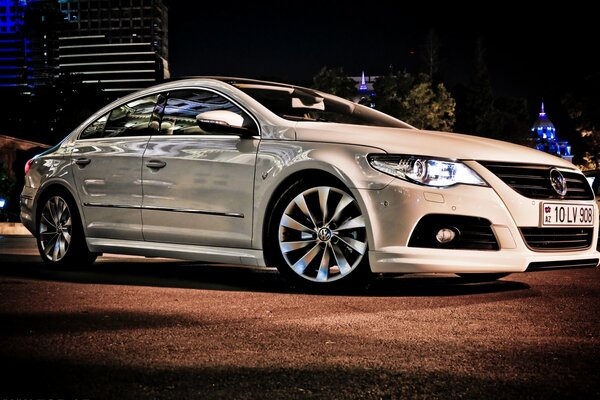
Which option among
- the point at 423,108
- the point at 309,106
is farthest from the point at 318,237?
the point at 423,108

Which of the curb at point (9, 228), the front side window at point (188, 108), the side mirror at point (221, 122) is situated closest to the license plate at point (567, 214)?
the side mirror at point (221, 122)

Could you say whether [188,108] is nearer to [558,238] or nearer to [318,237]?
[318,237]

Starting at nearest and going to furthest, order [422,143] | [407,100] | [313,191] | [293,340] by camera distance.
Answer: [293,340]
[422,143]
[313,191]
[407,100]

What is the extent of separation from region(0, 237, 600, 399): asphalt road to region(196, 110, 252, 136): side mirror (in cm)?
118

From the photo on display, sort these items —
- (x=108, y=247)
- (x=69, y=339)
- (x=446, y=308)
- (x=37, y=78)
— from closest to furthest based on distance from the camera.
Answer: (x=69, y=339) → (x=446, y=308) → (x=108, y=247) → (x=37, y=78)

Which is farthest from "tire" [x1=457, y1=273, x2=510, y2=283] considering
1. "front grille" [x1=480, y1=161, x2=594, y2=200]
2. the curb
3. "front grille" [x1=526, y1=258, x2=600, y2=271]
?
the curb

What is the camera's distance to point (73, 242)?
7988 mm

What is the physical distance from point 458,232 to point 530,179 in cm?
75

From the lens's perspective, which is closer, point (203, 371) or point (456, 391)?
point (456, 391)

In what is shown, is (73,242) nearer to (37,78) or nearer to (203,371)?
(203,371)

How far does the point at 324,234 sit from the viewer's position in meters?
6.24

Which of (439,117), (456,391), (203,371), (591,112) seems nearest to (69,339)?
(203,371)

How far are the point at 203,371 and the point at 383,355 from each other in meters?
0.84

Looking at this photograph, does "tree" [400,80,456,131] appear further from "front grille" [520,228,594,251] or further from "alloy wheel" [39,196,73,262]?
"front grille" [520,228,594,251]
